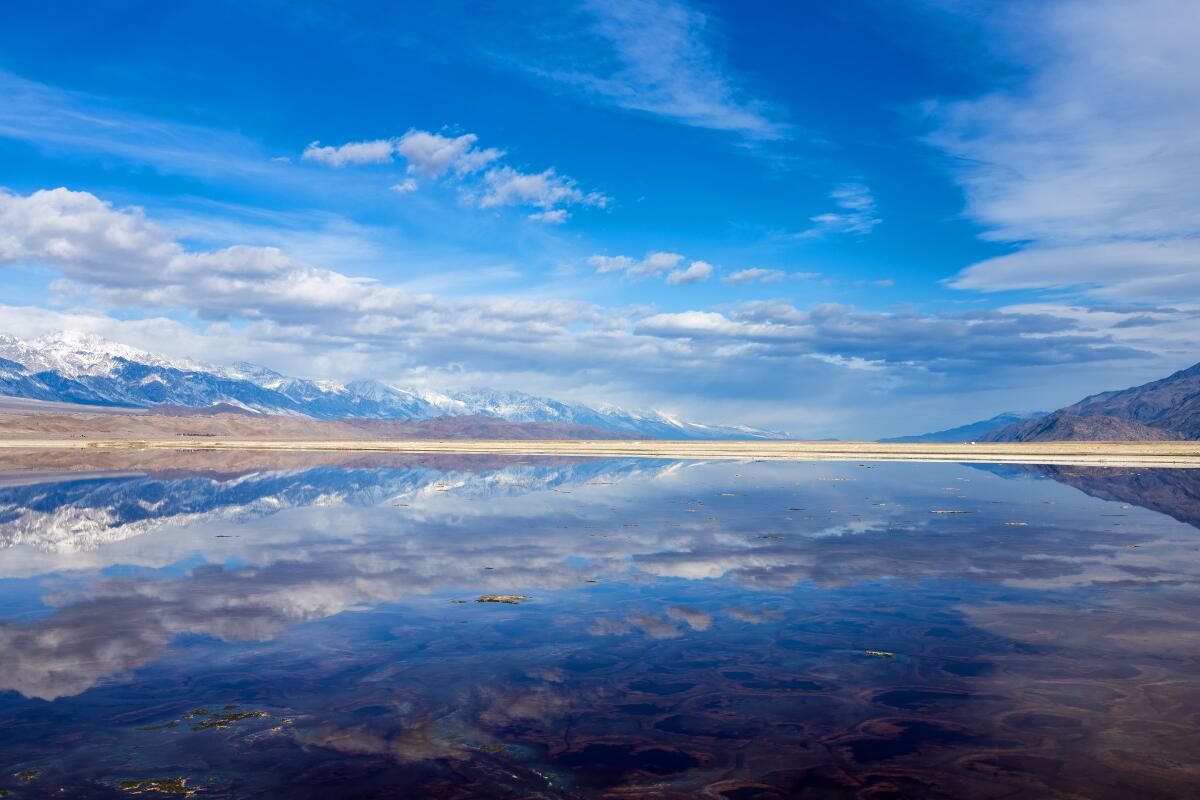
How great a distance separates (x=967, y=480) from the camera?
190 ft

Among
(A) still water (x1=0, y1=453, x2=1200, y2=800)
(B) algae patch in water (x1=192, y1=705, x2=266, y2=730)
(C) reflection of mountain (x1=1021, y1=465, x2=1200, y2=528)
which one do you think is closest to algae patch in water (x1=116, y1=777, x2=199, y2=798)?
(A) still water (x1=0, y1=453, x2=1200, y2=800)

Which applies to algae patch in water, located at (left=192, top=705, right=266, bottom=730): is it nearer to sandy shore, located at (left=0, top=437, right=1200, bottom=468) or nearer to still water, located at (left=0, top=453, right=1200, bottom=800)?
still water, located at (left=0, top=453, right=1200, bottom=800)

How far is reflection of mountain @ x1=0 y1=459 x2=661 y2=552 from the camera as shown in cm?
2777

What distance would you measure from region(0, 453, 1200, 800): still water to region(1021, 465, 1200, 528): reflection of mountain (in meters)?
10.7

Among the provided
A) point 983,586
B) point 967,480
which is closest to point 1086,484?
point 967,480

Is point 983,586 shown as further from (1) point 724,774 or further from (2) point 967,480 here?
(2) point 967,480

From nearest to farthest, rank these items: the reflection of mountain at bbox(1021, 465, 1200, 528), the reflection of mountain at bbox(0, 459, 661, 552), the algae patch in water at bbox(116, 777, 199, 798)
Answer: the algae patch in water at bbox(116, 777, 199, 798)
the reflection of mountain at bbox(0, 459, 661, 552)
the reflection of mountain at bbox(1021, 465, 1200, 528)

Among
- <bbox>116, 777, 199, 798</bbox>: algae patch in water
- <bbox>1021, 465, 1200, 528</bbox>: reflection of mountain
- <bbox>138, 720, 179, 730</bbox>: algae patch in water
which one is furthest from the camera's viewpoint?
<bbox>1021, 465, 1200, 528</bbox>: reflection of mountain

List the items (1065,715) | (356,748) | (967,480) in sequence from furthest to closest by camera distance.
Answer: (967,480), (1065,715), (356,748)

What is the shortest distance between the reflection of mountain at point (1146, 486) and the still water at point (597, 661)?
10686 millimetres

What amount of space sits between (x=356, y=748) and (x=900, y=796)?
6176 millimetres

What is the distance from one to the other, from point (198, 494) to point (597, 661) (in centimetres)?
3673

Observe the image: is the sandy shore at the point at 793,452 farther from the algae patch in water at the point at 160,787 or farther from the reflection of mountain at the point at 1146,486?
the algae patch in water at the point at 160,787

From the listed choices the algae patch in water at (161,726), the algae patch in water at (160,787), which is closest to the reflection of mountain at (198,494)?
the algae patch in water at (161,726)
